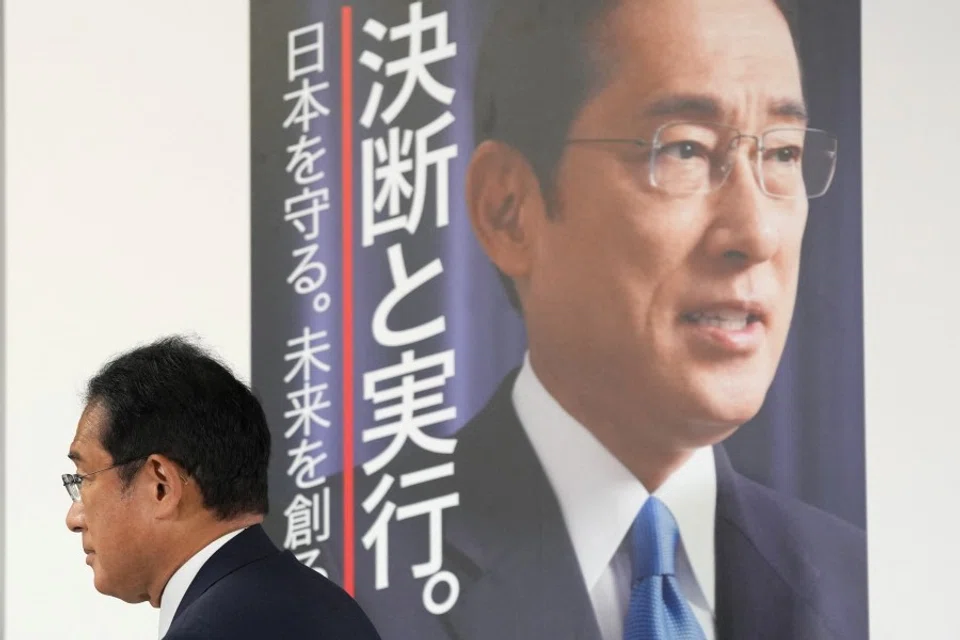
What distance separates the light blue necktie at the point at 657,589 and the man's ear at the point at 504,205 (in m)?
0.50

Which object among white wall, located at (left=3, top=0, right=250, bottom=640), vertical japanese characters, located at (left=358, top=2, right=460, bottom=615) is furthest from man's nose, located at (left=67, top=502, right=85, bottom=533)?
white wall, located at (left=3, top=0, right=250, bottom=640)

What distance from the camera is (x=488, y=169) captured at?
257 centimetres

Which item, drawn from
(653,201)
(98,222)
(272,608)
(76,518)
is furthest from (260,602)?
(98,222)

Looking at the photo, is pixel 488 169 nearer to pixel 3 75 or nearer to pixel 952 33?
pixel 952 33

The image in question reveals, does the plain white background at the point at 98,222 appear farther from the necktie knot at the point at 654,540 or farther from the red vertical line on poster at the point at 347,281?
the necktie knot at the point at 654,540

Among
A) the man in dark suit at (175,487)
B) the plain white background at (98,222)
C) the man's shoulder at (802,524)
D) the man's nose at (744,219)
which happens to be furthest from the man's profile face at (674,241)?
the man in dark suit at (175,487)

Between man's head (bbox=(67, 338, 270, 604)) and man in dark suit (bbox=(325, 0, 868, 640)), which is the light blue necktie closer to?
man in dark suit (bbox=(325, 0, 868, 640))

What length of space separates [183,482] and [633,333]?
1137 millimetres

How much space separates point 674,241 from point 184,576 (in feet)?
3.99

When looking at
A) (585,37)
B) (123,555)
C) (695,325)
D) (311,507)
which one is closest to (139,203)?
(311,507)

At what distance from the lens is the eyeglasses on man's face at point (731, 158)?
94.4 inches

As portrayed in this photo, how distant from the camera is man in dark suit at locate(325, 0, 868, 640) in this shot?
2.40 meters

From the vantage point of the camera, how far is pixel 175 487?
151cm

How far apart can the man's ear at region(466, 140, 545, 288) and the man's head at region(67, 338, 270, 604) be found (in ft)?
3.46
